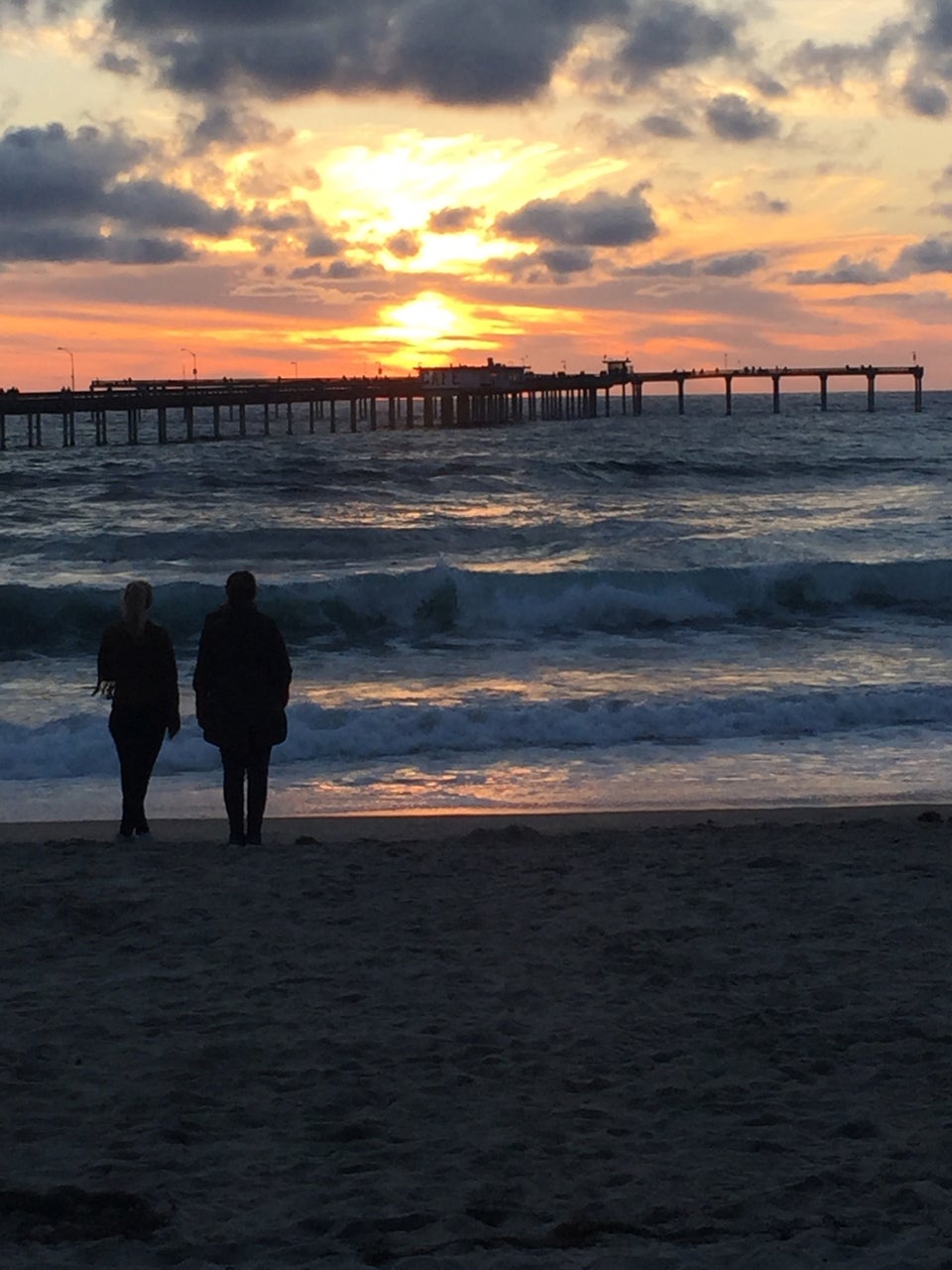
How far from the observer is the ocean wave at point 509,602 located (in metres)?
17.8

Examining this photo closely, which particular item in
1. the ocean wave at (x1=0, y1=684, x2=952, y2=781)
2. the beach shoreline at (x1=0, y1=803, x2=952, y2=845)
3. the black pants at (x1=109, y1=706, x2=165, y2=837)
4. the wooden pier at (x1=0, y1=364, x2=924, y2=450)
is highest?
the wooden pier at (x1=0, y1=364, x2=924, y2=450)

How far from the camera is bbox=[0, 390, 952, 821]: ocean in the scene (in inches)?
386

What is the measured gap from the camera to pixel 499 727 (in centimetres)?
1116

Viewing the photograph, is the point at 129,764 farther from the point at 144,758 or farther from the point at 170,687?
the point at 170,687

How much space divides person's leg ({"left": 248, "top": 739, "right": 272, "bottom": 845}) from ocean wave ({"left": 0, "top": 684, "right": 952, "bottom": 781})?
3.06 m

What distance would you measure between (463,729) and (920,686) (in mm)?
4082

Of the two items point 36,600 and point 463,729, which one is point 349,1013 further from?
point 36,600

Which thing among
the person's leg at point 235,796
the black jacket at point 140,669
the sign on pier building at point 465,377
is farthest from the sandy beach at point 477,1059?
the sign on pier building at point 465,377

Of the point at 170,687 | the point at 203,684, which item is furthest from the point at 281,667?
the point at 170,687

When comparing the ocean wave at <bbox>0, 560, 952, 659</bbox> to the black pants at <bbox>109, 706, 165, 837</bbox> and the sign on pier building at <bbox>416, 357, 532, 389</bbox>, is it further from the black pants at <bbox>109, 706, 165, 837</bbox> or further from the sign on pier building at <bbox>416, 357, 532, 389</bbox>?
the sign on pier building at <bbox>416, 357, 532, 389</bbox>

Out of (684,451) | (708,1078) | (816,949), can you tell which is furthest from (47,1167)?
(684,451)

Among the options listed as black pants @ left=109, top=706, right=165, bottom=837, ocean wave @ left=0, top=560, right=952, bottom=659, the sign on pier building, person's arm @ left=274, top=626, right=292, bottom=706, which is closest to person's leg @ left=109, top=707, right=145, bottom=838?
black pants @ left=109, top=706, right=165, bottom=837

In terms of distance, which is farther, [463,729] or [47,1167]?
[463,729]

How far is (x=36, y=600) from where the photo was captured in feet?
59.0
